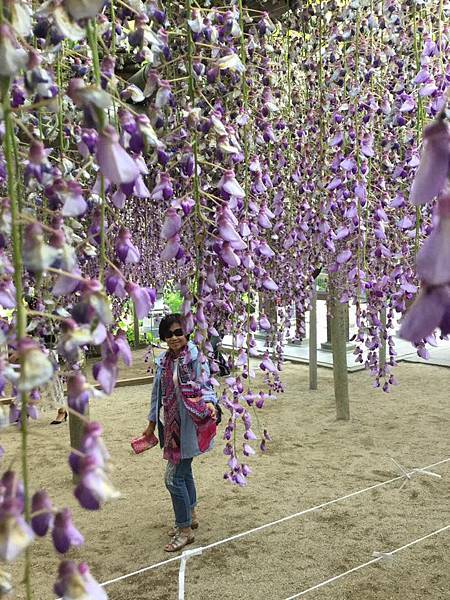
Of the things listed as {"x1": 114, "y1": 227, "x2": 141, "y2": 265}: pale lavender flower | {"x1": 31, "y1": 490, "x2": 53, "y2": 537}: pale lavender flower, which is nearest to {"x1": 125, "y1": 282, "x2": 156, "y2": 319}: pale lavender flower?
{"x1": 114, "y1": 227, "x2": 141, "y2": 265}: pale lavender flower

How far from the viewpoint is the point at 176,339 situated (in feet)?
10.1

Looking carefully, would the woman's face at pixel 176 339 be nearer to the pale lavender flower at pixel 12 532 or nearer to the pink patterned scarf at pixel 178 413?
Result: the pink patterned scarf at pixel 178 413

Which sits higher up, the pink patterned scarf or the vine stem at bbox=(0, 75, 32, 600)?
the vine stem at bbox=(0, 75, 32, 600)

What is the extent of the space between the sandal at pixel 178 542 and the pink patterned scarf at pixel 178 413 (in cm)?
41

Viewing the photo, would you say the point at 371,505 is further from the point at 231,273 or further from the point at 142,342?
the point at 142,342

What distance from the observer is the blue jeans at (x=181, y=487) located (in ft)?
10.7

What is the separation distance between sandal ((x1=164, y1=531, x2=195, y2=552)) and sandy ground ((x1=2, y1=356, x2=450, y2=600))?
0.14ft

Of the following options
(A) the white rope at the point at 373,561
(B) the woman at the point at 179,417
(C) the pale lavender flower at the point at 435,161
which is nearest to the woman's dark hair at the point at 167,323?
(B) the woman at the point at 179,417

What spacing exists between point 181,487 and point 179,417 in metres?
0.32

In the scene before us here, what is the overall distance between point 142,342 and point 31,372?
8225 millimetres

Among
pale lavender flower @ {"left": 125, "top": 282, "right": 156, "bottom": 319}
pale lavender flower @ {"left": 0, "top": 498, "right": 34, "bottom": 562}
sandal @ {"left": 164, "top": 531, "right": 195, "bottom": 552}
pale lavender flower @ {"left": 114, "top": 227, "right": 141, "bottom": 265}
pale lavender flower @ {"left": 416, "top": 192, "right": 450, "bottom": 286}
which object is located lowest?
sandal @ {"left": 164, "top": 531, "right": 195, "bottom": 552}

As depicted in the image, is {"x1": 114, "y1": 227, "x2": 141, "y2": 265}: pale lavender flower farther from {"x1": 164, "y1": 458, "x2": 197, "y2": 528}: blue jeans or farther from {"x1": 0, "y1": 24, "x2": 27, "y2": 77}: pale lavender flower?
{"x1": 164, "y1": 458, "x2": 197, "y2": 528}: blue jeans

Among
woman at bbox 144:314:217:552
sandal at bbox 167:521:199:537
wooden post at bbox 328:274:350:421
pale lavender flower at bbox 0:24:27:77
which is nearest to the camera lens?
pale lavender flower at bbox 0:24:27:77

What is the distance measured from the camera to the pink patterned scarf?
3.14 meters
